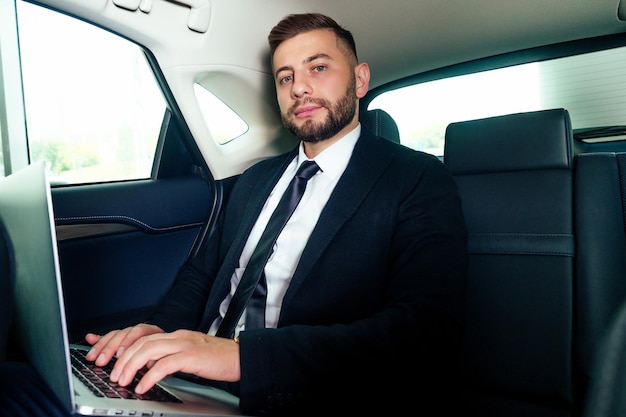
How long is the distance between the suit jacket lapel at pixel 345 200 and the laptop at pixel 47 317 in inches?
14.1

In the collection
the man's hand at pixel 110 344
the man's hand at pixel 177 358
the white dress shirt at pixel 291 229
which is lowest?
the man's hand at pixel 110 344

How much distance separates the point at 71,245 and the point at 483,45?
164 centimetres

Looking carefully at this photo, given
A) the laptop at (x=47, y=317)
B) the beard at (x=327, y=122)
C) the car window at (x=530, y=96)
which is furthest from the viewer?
the car window at (x=530, y=96)

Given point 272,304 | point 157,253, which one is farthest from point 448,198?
point 157,253

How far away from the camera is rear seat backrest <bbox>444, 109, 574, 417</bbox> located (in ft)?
4.07

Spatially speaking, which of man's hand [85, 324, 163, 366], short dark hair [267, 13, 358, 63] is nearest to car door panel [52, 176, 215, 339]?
man's hand [85, 324, 163, 366]

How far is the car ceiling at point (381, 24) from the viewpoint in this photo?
1.54 m

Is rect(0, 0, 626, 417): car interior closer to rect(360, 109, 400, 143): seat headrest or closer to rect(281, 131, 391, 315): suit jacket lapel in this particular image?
rect(360, 109, 400, 143): seat headrest

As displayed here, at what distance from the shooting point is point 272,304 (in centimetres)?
124

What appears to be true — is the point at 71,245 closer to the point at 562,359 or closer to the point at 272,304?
the point at 272,304

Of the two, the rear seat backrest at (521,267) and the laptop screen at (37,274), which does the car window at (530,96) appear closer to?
the rear seat backrest at (521,267)

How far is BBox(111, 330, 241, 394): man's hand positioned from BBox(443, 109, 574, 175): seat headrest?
923 mm

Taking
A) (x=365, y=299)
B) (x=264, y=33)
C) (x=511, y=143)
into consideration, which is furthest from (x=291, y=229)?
(x=264, y=33)

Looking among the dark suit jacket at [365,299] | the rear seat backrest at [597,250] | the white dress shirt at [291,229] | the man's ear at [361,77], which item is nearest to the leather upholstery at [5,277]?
the dark suit jacket at [365,299]
